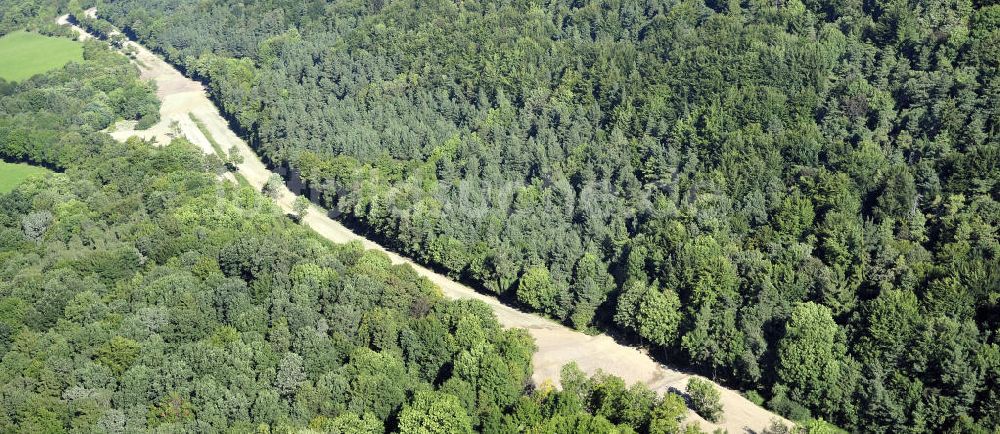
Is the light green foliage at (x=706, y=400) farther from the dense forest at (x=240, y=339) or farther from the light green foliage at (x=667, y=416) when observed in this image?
the light green foliage at (x=667, y=416)

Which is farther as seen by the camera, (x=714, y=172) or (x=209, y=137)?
(x=209, y=137)

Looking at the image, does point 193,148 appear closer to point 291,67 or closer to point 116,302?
point 291,67

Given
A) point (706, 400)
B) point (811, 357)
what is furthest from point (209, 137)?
point (811, 357)

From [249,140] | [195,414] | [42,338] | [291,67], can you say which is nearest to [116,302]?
[42,338]

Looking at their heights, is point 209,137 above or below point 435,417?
below

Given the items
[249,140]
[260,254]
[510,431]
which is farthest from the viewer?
[249,140]

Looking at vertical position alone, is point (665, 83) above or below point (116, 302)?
above

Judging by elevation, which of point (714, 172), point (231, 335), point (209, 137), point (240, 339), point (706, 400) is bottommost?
point (209, 137)

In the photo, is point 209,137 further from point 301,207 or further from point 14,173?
point 301,207
